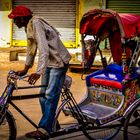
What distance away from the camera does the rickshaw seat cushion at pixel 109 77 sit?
6.17m

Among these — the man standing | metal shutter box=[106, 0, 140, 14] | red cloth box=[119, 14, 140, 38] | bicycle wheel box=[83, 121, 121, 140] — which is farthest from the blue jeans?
metal shutter box=[106, 0, 140, 14]

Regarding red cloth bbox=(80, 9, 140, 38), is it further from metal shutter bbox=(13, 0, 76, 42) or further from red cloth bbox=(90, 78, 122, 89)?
metal shutter bbox=(13, 0, 76, 42)

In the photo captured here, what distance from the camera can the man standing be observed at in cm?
527

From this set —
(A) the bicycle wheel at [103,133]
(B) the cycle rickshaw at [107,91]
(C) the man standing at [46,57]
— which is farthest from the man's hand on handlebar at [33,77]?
(A) the bicycle wheel at [103,133]

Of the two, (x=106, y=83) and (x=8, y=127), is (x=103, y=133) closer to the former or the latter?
(x=106, y=83)

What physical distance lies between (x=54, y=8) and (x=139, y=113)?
32.1ft

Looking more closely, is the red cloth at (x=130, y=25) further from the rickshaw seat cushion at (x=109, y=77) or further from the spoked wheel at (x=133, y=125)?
the spoked wheel at (x=133, y=125)

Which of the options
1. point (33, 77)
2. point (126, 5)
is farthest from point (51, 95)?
point (126, 5)

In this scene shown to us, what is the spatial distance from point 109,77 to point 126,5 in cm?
921

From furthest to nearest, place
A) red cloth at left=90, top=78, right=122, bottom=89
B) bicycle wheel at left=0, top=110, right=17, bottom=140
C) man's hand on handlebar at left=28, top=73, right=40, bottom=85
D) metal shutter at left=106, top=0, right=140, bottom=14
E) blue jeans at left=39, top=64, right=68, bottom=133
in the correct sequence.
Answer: metal shutter at left=106, top=0, right=140, bottom=14
red cloth at left=90, top=78, right=122, bottom=89
blue jeans at left=39, top=64, right=68, bottom=133
bicycle wheel at left=0, top=110, right=17, bottom=140
man's hand on handlebar at left=28, top=73, right=40, bottom=85

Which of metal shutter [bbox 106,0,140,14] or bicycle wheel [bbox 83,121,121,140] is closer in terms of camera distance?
bicycle wheel [bbox 83,121,121,140]

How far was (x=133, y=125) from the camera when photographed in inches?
248

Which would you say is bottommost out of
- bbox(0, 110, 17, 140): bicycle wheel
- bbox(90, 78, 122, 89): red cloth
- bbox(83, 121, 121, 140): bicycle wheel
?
bbox(83, 121, 121, 140): bicycle wheel

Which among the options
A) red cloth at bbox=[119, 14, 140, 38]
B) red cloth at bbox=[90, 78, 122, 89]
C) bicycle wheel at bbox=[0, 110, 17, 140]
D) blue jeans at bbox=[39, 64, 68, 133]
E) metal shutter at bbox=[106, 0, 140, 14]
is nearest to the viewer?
bicycle wheel at bbox=[0, 110, 17, 140]
